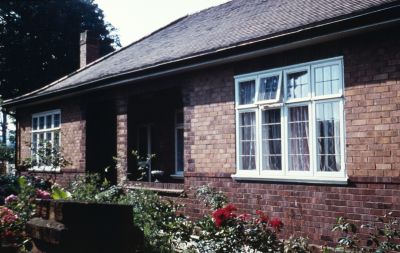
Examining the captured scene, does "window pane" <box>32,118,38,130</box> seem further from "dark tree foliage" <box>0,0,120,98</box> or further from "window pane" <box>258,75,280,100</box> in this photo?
"dark tree foliage" <box>0,0,120,98</box>

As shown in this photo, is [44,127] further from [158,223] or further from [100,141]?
[158,223]

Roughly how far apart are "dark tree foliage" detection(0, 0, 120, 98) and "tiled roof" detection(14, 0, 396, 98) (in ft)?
51.3

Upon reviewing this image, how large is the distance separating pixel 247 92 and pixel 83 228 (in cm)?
554

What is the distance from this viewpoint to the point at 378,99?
655 cm

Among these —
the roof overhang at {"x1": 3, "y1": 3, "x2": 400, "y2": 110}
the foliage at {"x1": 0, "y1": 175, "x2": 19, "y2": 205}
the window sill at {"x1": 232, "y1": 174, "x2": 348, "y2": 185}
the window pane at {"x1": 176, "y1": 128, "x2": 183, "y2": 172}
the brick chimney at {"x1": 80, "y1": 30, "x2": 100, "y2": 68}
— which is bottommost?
the foliage at {"x1": 0, "y1": 175, "x2": 19, "y2": 205}

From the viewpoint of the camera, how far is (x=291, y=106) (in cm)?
773

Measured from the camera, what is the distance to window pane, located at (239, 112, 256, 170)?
27.4 feet

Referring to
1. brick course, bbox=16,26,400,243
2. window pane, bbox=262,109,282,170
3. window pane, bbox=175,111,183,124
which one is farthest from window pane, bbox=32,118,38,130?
window pane, bbox=262,109,282,170

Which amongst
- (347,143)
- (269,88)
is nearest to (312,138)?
(347,143)

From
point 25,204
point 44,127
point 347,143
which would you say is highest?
point 44,127

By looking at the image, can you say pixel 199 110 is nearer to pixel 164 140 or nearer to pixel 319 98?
pixel 319 98

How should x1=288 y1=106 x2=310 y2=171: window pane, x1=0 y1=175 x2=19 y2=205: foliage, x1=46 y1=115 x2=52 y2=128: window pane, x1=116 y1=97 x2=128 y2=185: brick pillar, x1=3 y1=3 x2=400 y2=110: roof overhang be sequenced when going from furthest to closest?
1. x1=46 y1=115 x2=52 y2=128: window pane
2. x1=116 y1=97 x2=128 y2=185: brick pillar
3. x1=0 y1=175 x2=19 y2=205: foliage
4. x1=288 y1=106 x2=310 y2=171: window pane
5. x1=3 y1=3 x2=400 y2=110: roof overhang

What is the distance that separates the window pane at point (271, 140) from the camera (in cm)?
795

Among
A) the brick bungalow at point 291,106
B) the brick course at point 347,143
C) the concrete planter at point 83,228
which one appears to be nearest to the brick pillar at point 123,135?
the brick bungalow at point 291,106
